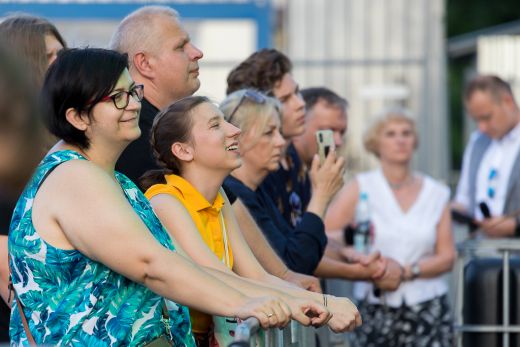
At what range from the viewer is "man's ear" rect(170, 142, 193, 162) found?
Result: 4.25 meters

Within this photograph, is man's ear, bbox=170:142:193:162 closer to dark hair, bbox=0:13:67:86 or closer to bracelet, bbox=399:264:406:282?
dark hair, bbox=0:13:67:86

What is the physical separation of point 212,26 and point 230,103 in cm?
604

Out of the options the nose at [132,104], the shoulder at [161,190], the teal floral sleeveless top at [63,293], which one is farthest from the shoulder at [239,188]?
the teal floral sleeveless top at [63,293]

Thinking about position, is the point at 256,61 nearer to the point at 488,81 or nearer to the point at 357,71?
the point at 488,81

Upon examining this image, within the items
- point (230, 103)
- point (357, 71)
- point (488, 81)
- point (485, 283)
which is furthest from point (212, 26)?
point (230, 103)

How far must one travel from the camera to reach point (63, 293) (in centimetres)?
332

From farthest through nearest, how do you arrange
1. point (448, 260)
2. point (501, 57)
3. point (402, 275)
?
1. point (501, 57)
2. point (448, 260)
3. point (402, 275)

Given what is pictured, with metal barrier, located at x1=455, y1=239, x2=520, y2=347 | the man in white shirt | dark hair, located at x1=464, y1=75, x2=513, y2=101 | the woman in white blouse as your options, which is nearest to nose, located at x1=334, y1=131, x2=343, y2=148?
metal barrier, located at x1=455, y1=239, x2=520, y2=347

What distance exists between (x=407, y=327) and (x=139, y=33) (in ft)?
10.7

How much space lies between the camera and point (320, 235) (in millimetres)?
5156

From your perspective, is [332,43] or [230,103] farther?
[332,43]

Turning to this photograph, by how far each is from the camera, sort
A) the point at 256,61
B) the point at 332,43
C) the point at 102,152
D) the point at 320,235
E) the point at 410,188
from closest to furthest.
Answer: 1. the point at 102,152
2. the point at 320,235
3. the point at 256,61
4. the point at 410,188
5. the point at 332,43

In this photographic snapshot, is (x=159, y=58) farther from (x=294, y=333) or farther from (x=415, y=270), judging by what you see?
(x=415, y=270)

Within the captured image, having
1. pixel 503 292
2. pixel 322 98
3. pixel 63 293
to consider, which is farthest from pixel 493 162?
pixel 63 293
